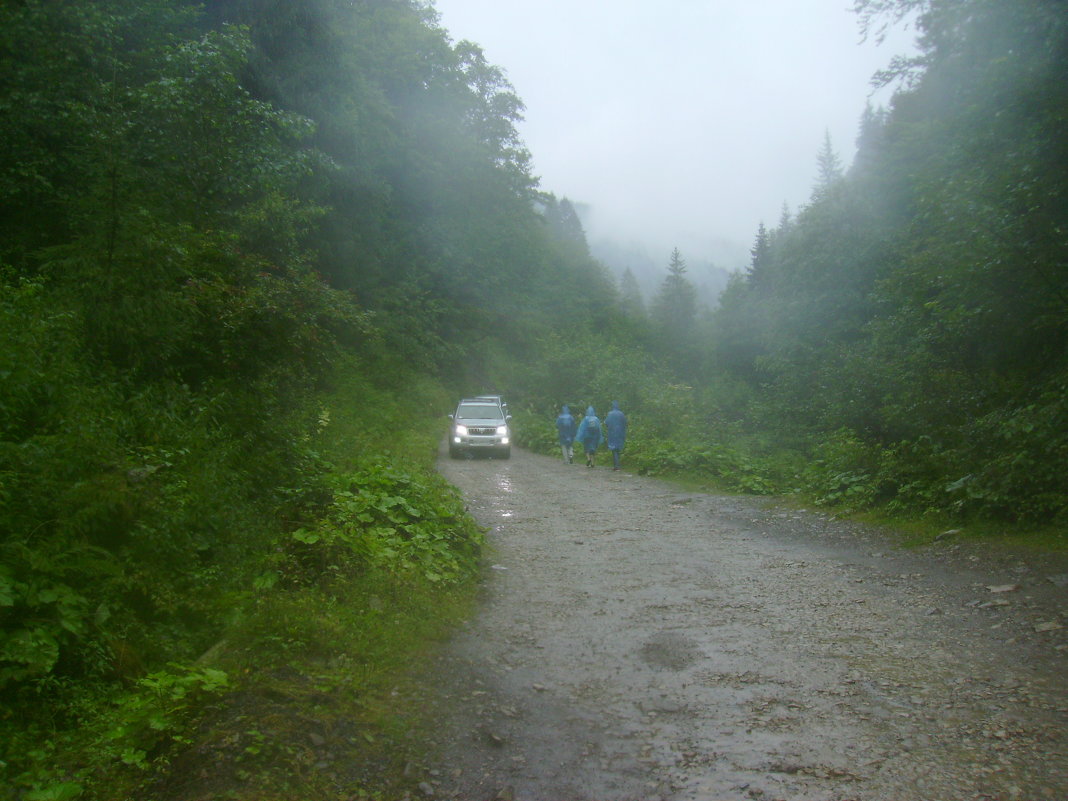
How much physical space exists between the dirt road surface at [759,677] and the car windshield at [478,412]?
13825mm

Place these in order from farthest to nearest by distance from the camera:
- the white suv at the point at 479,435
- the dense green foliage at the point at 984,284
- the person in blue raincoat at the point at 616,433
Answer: the white suv at the point at 479,435 → the person in blue raincoat at the point at 616,433 → the dense green foliage at the point at 984,284

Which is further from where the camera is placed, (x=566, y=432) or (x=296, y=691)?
(x=566, y=432)

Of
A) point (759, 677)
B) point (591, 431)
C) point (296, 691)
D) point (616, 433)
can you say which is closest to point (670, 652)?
A: point (759, 677)

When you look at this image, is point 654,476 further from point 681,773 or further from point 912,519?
point 681,773

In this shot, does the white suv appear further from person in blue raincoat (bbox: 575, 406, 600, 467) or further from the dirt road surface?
the dirt road surface

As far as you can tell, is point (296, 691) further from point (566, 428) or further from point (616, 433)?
point (566, 428)

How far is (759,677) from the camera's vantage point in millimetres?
5395

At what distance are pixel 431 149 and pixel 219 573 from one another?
36227mm

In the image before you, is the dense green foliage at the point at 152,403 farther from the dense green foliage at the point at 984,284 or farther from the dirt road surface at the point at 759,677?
the dense green foliage at the point at 984,284

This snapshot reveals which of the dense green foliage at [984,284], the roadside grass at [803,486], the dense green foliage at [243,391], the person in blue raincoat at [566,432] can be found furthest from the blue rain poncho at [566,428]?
the dense green foliage at [984,284]

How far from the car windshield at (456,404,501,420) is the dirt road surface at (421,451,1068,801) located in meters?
13.8

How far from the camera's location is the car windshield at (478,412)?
23609 millimetres

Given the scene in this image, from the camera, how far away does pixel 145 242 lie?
7.73 metres

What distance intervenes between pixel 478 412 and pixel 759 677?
18.8 meters
